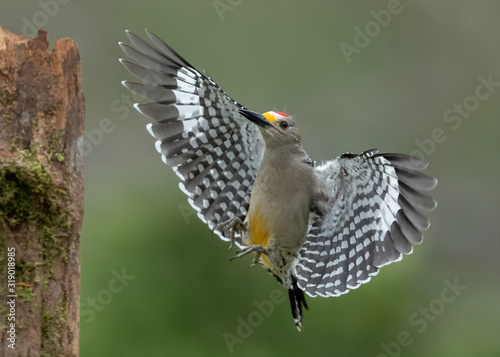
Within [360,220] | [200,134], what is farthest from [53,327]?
[360,220]

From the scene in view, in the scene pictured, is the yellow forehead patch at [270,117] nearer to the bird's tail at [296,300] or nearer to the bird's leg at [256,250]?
the bird's leg at [256,250]

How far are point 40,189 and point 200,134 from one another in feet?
8.30

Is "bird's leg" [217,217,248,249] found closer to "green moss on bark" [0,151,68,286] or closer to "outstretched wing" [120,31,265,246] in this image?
"outstretched wing" [120,31,265,246]

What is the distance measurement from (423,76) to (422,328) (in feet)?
21.2

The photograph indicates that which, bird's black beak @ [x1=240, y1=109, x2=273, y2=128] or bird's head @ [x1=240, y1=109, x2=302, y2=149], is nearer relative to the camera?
bird's black beak @ [x1=240, y1=109, x2=273, y2=128]

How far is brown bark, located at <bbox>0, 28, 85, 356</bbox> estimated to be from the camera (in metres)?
3.40

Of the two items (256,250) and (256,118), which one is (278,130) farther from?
(256,250)

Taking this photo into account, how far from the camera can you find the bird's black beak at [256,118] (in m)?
5.27

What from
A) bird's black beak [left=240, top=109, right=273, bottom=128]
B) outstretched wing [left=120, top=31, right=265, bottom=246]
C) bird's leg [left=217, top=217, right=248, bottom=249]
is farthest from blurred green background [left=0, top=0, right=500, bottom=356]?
bird's black beak [left=240, top=109, right=273, bottom=128]

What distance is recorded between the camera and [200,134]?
5.89 metres

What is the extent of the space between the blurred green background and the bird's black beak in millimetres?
2290

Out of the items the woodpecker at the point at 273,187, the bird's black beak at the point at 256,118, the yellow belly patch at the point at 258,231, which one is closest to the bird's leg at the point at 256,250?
the woodpecker at the point at 273,187

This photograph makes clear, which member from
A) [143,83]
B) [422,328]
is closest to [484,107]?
[422,328]

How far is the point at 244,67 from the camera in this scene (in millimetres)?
12211
